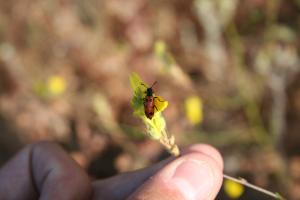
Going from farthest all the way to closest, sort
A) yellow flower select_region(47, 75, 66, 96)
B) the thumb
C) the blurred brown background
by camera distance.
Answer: yellow flower select_region(47, 75, 66, 96) < the blurred brown background < the thumb

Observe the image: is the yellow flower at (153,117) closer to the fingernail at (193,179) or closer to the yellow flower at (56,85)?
the fingernail at (193,179)

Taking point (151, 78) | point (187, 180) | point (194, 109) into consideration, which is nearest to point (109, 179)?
point (187, 180)

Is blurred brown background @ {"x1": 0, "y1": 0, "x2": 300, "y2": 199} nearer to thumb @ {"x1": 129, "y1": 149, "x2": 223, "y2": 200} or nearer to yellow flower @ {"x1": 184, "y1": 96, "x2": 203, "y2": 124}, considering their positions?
yellow flower @ {"x1": 184, "y1": 96, "x2": 203, "y2": 124}

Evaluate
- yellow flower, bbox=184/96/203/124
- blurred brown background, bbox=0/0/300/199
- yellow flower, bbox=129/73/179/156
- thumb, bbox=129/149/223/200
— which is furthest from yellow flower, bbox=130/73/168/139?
yellow flower, bbox=184/96/203/124

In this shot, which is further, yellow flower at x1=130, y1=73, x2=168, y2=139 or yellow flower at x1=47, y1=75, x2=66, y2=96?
yellow flower at x1=47, y1=75, x2=66, y2=96

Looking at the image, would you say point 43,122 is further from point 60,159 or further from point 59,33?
point 60,159

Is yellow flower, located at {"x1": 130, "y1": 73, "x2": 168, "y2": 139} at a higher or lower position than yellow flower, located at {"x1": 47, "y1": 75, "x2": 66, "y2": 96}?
higher

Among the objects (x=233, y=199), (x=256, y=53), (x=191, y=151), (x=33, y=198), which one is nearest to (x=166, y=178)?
(x=191, y=151)
